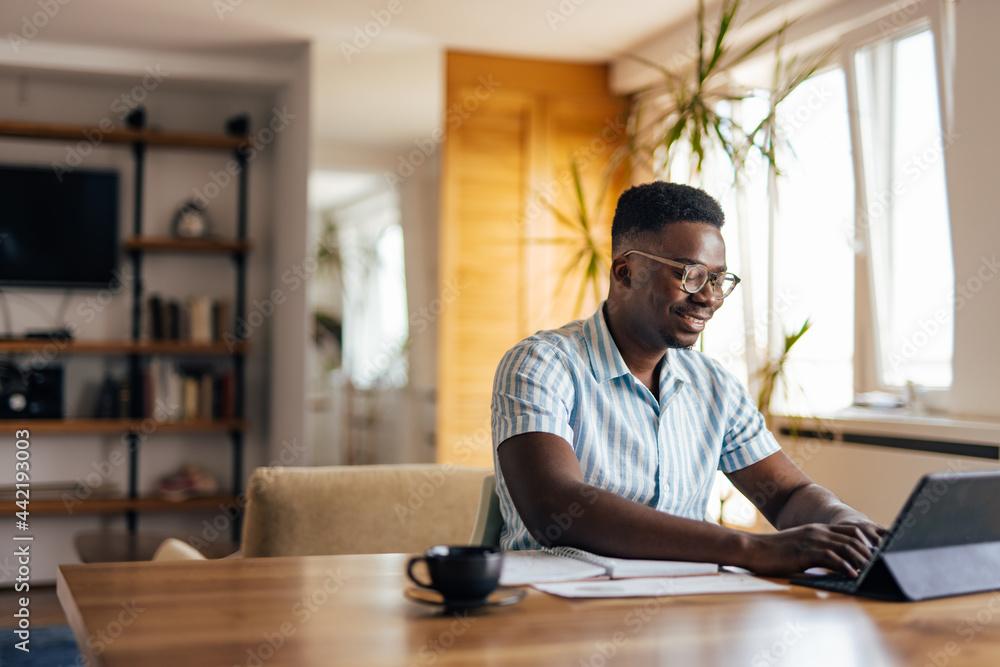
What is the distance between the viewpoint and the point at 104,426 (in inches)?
188

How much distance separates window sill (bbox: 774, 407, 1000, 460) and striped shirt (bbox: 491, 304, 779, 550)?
4.66 ft

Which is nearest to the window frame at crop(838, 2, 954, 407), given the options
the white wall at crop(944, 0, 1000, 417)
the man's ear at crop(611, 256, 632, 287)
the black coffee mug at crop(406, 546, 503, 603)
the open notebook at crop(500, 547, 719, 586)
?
the white wall at crop(944, 0, 1000, 417)

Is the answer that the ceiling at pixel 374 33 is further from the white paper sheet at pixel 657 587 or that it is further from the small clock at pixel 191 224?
the white paper sheet at pixel 657 587

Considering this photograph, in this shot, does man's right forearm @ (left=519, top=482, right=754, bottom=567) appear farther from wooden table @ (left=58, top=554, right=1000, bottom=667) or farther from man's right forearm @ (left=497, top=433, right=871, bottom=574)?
wooden table @ (left=58, top=554, right=1000, bottom=667)

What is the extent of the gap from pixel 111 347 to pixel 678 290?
3.75 m

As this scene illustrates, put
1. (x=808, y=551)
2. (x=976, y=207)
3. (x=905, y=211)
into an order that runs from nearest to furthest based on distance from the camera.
Result: (x=808, y=551) < (x=976, y=207) < (x=905, y=211)

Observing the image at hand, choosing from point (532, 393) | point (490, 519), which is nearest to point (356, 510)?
point (490, 519)

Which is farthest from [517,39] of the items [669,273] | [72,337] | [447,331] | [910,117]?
[669,273]

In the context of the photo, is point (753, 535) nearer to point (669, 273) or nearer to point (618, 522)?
point (618, 522)

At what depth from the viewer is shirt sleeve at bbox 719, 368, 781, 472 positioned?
73.5 inches

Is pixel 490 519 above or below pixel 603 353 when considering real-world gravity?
below

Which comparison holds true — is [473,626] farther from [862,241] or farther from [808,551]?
[862,241]

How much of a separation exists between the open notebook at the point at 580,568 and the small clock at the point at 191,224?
404cm

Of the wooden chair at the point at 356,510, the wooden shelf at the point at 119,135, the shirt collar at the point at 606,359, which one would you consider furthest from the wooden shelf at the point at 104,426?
the shirt collar at the point at 606,359
